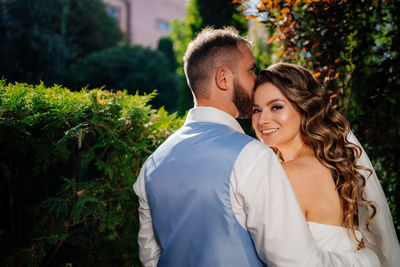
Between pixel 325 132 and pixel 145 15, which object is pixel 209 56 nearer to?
pixel 325 132

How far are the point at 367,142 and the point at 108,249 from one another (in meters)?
3.20

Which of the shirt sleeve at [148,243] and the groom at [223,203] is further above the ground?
the groom at [223,203]

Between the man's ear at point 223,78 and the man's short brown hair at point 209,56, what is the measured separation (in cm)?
3

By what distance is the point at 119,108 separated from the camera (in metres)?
2.53

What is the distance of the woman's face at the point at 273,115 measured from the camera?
2211mm

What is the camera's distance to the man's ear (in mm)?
1872

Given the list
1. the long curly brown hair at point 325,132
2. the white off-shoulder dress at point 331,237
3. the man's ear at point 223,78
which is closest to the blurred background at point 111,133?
the long curly brown hair at point 325,132

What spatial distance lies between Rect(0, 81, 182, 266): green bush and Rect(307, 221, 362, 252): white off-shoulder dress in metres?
1.48

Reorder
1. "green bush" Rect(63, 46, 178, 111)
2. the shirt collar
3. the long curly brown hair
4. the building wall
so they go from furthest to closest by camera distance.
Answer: the building wall < "green bush" Rect(63, 46, 178, 111) < the long curly brown hair < the shirt collar

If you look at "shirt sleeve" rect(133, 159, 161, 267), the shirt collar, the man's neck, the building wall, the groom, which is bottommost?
"shirt sleeve" rect(133, 159, 161, 267)

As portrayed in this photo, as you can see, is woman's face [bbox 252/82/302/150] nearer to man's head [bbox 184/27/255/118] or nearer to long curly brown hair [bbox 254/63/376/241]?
long curly brown hair [bbox 254/63/376/241]

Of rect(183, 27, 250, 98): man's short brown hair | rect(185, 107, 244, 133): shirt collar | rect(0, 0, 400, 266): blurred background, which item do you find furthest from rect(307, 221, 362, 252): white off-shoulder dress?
rect(0, 0, 400, 266): blurred background

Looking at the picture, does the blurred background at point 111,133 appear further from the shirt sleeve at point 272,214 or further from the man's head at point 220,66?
the shirt sleeve at point 272,214

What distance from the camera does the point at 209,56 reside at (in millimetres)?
1910
